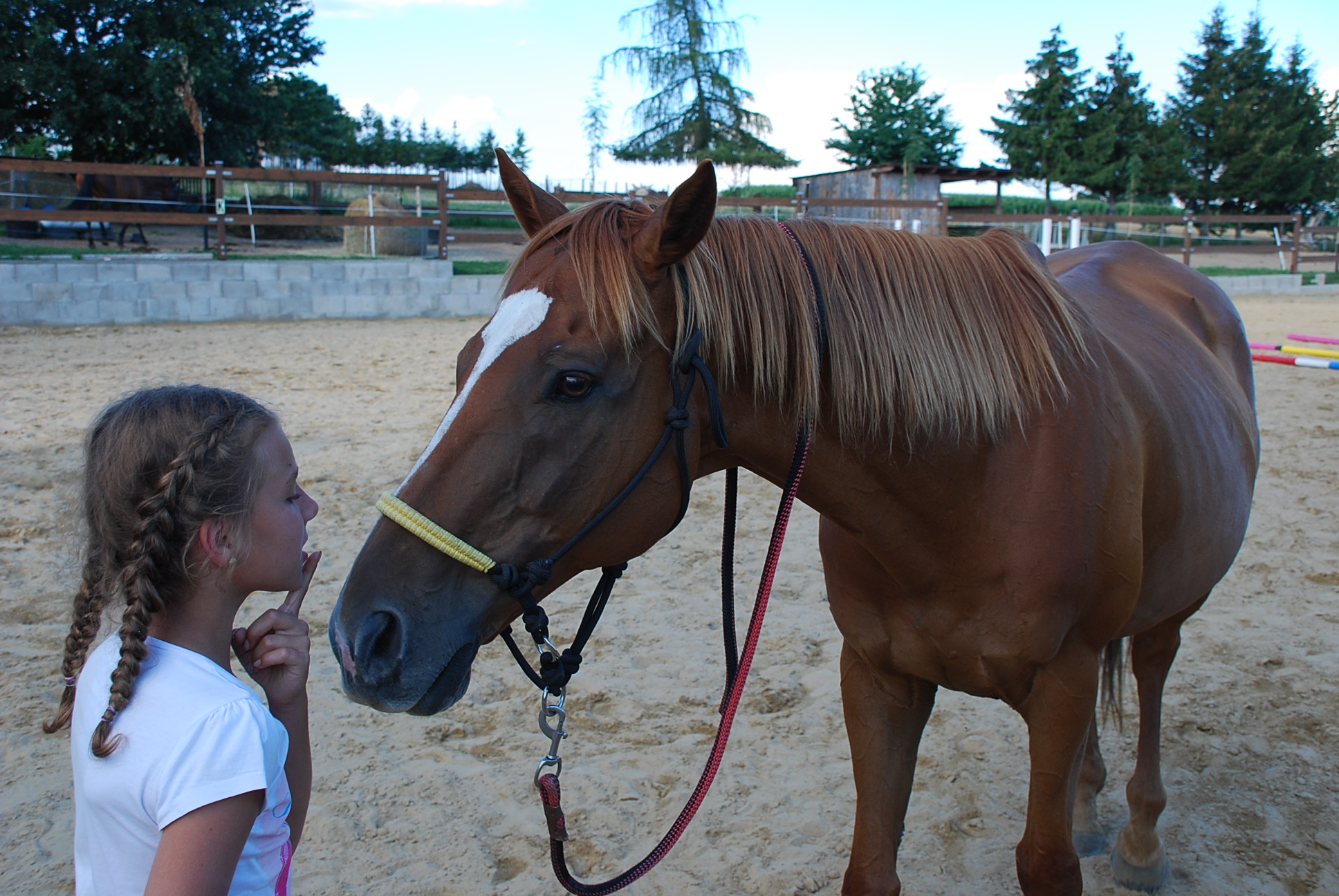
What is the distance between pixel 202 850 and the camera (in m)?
1.04

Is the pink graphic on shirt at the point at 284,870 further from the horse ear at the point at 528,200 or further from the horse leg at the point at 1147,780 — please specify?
the horse leg at the point at 1147,780

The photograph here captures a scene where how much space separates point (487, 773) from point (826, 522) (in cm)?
136

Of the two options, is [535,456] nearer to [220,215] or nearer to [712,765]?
[712,765]

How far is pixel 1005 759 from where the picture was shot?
9.12 ft

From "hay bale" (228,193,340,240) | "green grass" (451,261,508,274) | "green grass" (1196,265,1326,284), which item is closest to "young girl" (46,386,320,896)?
"green grass" (451,261,508,274)

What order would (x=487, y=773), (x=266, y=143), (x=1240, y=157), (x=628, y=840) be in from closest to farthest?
(x=628, y=840)
(x=487, y=773)
(x=266, y=143)
(x=1240, y=157)

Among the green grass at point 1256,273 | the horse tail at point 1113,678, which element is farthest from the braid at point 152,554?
the green grass at point 1256,273

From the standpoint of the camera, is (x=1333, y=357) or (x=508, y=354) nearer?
(x=508, y=354)

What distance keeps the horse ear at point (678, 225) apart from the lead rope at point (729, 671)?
0.25 metres

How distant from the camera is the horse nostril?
4.23ft

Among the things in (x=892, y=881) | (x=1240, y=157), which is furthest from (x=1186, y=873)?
(x=1240, y=157)

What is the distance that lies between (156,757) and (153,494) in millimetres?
331

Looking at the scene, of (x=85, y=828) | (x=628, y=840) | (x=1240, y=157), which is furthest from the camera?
(x=1240, y=157)

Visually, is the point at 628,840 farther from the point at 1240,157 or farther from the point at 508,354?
the point at 1240,157
